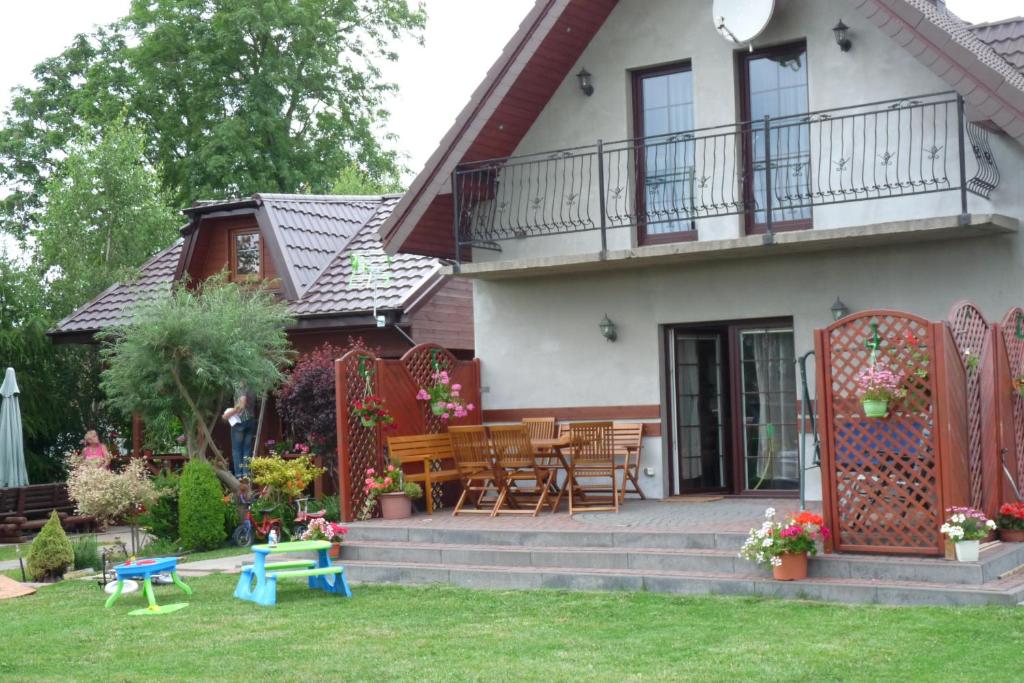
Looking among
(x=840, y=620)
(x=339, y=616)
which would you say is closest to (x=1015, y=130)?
(x=840, y=620)

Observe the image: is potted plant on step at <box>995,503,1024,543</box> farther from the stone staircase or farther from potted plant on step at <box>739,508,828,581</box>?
potted plant on step at <box>739,508,828,581</box>

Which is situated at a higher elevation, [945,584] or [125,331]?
[125,331]

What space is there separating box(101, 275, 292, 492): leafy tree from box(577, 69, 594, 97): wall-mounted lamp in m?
4.95


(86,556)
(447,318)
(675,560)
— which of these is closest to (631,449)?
(675,560)

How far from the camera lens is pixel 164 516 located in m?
14.8

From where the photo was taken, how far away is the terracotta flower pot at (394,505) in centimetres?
1306

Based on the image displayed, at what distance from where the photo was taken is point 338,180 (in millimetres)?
31844

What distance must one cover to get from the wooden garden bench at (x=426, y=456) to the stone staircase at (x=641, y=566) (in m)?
1.06

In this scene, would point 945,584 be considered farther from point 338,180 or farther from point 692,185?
point 338,180

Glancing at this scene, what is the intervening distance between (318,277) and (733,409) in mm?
7619

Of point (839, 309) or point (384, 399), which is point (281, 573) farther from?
point (839, 309)

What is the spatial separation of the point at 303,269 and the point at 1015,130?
11.0 m

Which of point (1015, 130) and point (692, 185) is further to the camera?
point (692, 185)

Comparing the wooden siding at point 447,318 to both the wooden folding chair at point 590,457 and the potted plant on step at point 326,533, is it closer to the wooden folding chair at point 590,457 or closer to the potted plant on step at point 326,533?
the wooden folding chair at point 590,457
